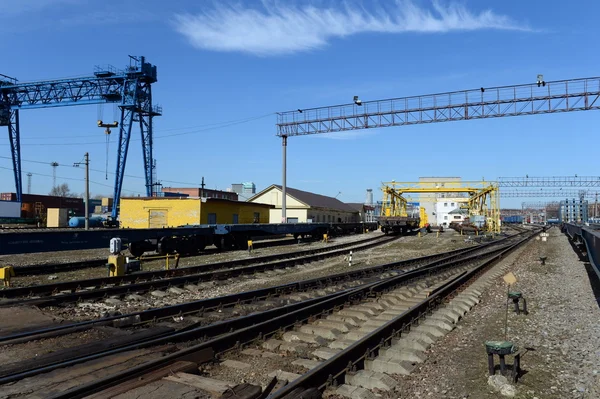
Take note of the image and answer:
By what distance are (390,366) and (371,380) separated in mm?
592

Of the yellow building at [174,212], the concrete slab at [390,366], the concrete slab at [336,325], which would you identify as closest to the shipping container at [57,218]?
the yellow building at [174,212]

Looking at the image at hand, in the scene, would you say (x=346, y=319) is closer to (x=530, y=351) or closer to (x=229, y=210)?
(x=530, y=351)

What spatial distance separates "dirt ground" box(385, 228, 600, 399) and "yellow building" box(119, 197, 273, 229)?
21347 mm

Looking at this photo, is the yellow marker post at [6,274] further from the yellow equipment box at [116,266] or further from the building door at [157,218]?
the building door at [157,218]

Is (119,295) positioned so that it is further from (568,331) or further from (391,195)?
(391,195)

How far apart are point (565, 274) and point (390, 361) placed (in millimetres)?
13412

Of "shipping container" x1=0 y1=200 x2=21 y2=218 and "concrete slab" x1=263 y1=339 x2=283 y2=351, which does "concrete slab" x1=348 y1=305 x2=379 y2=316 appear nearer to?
"concrete slab" x1=263 y1=339 x2=283 y2=351

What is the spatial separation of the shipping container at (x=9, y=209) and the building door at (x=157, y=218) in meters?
28.5

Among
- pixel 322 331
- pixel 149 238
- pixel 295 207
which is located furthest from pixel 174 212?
pixel 322 331

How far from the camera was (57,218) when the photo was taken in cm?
4894

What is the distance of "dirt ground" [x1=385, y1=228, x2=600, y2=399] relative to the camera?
532cm

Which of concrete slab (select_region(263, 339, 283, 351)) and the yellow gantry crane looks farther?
the yellow gantry crane

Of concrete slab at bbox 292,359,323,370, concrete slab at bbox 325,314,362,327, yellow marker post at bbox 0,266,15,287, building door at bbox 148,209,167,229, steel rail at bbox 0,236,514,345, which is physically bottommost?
concrete slab at bbox 325,314,362,327

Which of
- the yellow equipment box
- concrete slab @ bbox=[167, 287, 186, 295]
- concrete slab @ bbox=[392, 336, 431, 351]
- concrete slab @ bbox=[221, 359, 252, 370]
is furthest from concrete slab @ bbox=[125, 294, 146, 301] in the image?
concrete slab @ bbox=[392, 336, 431, 351]
